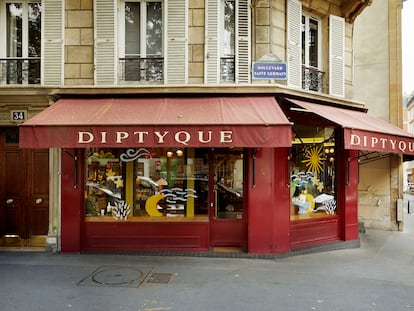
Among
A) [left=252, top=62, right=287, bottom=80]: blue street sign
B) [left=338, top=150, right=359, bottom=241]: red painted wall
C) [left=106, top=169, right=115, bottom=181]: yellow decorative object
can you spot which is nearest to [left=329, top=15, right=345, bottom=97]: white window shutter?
[left=338, top=150, right=359, bottom=241]: red painted wall

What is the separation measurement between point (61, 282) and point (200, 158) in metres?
4.05

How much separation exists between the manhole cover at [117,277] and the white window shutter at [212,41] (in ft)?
14.9

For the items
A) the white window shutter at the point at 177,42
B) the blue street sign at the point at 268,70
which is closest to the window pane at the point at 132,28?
the white window shutter at the point at 177,42

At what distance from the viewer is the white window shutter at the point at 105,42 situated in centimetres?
888

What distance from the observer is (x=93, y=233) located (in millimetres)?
8977

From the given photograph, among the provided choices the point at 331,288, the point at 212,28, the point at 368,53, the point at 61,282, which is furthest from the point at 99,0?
the point at 368,53

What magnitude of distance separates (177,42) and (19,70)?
3.99 meters

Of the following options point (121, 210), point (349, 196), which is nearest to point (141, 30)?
point (121, 210)

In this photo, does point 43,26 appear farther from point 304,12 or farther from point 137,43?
point 304,12

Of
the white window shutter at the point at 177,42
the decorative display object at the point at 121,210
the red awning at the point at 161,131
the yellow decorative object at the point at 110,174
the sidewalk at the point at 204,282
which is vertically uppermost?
the white window shutter at the point at 177,42

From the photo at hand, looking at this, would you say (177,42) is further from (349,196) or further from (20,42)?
(349,196)

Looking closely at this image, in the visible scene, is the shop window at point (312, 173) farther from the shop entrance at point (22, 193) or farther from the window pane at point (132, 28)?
the shop entrance at point (22, 193)

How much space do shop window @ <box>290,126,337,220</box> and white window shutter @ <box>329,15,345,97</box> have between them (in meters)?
1.22

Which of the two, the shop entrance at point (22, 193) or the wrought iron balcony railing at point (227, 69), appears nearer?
the wrought iron balcony railing at point (227, 69)
